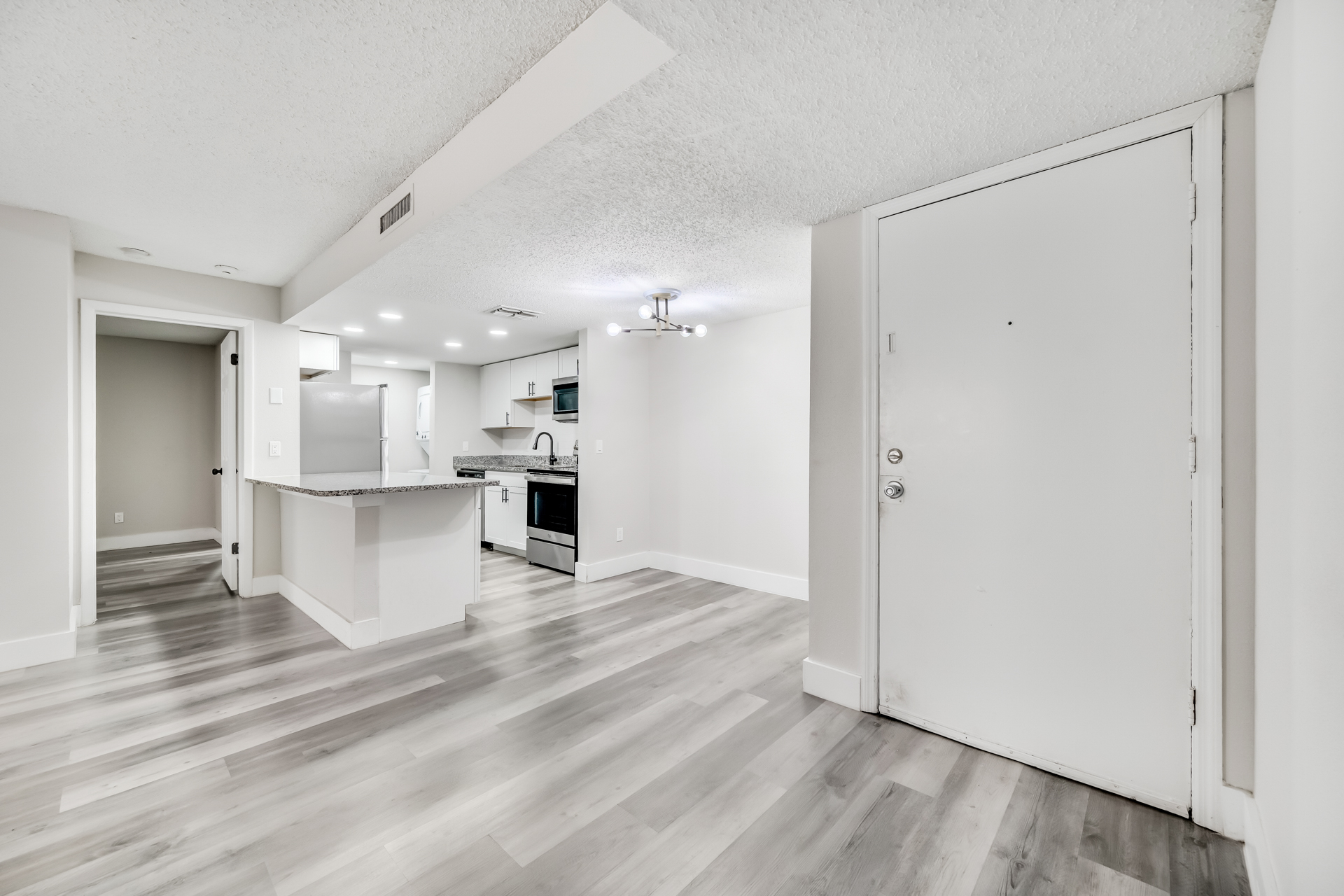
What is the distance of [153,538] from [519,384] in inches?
178

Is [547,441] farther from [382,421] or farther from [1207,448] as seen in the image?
[1207,448]

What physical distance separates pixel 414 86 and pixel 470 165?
0.31 m

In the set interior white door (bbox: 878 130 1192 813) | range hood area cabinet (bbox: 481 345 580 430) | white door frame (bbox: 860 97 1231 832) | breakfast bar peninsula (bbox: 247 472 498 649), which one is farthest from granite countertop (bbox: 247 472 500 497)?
white door frame (bbox: 860 97 1231 832)

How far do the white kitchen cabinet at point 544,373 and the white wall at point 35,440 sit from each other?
11.3 feet

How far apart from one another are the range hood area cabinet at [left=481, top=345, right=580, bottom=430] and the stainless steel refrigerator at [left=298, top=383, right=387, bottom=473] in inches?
60.2

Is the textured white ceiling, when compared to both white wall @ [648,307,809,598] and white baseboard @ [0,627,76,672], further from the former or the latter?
white baseboard @ [0,627,76,672]

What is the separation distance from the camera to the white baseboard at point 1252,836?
1325 mm

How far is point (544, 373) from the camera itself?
5.94 metres

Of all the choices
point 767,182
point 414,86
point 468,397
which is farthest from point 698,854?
point 468,397

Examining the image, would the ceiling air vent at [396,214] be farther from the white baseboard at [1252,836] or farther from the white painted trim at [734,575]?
the white baseboard at [1252,836]

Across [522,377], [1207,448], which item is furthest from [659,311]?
[1207,448]

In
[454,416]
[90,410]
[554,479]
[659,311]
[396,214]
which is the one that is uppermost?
[396,214]

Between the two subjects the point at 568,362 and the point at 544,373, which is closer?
the point at 568,362

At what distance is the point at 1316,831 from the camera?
1069 mm
